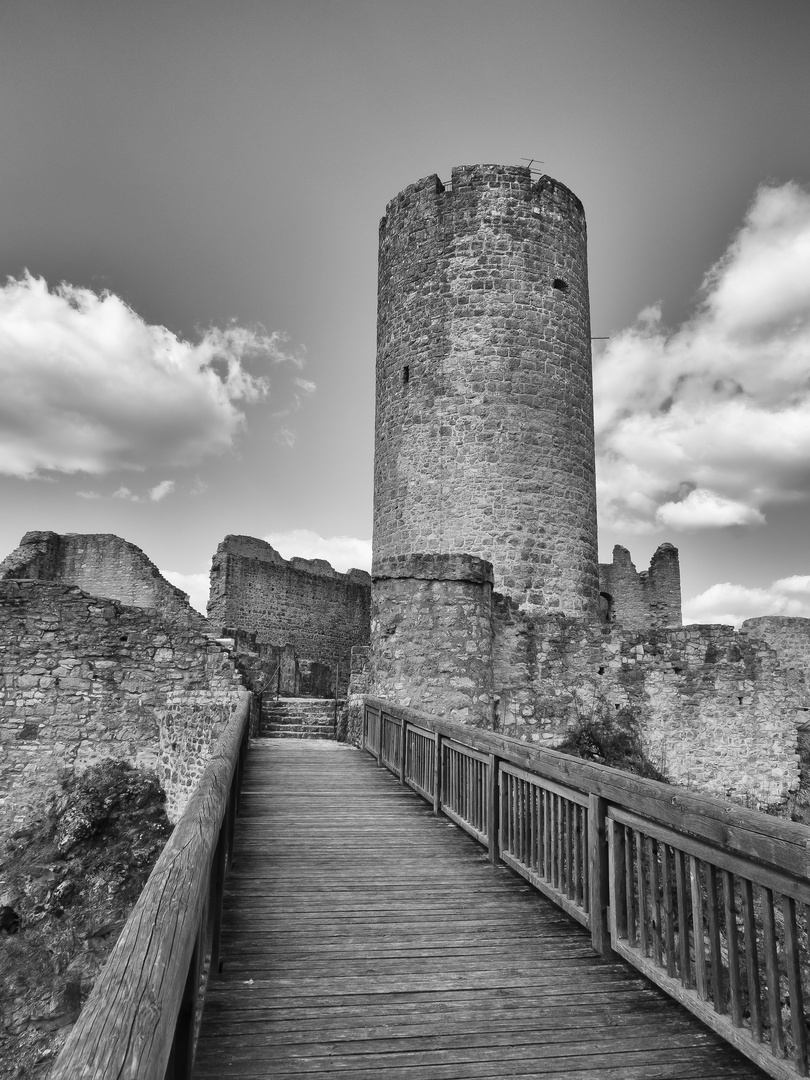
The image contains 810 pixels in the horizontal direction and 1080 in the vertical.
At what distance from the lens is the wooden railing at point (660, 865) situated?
2318mm

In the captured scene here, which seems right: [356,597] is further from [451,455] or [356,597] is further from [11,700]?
[11,700]

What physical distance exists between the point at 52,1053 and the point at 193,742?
4.82m

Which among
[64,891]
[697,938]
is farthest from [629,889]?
[64,891]

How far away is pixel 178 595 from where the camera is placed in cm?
2295

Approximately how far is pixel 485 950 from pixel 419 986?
52 cm

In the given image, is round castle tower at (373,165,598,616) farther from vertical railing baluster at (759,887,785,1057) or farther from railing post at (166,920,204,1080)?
railing post at (166,920,204,1080)

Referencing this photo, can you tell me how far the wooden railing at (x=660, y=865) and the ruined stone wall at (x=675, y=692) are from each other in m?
4.57


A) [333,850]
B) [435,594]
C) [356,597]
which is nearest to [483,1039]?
[333,850]

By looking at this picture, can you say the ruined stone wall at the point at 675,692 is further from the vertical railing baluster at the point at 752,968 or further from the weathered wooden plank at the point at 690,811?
the vertical railing baluster at the point at 752,968

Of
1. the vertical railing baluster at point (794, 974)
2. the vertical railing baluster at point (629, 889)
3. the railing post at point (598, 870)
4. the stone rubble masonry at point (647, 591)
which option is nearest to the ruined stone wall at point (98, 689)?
the railing post at point (598, 870)

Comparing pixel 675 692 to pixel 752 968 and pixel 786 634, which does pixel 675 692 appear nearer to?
pixel 752 968

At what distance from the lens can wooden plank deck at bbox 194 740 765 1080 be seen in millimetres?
2410

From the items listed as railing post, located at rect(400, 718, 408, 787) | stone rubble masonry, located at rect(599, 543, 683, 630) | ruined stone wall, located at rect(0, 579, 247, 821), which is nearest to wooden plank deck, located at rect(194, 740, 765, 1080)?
railing post, located at rect(400, 718, 408, 787)

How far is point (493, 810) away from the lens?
4.96 meters
